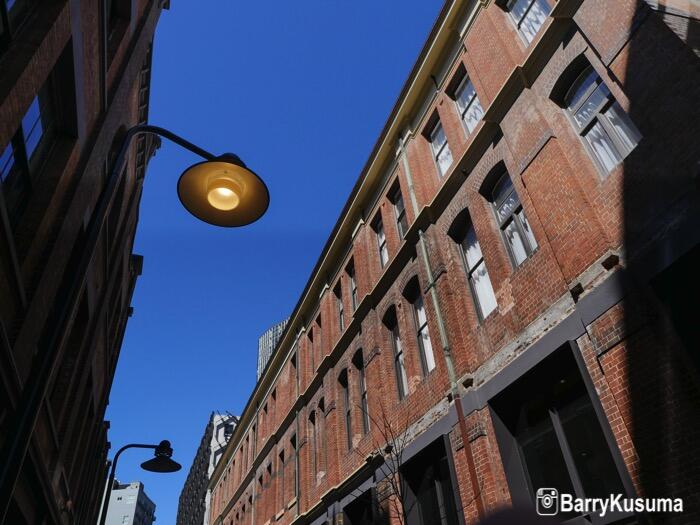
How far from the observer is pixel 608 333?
6523 mm

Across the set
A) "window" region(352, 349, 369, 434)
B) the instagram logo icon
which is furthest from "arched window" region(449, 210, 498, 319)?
"window" region(352, 349, 369, 434)

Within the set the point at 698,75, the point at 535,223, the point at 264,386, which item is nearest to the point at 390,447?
the point at 535,223

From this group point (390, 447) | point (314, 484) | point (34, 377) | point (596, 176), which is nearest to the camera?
point (34, 377)

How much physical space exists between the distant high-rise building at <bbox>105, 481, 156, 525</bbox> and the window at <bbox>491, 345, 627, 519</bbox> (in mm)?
110146

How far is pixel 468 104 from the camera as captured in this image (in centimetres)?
1225

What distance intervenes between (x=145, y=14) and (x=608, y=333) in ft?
43.1

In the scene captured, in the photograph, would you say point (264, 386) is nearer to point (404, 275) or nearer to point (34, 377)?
point (404, 275)

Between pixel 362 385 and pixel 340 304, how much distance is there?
430 centimetres

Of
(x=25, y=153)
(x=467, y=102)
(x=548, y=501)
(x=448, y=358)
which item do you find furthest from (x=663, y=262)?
(x=25, y=153)

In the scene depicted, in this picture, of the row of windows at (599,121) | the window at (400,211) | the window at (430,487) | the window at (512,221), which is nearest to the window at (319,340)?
the window at (400,211)

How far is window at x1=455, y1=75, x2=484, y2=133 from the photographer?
38.6 feet

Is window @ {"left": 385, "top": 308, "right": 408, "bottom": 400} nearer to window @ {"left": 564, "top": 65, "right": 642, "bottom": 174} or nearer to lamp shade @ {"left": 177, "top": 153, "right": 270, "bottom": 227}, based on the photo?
window @ {"left": 564, "top": 65, "right": 642, "bottom": 174}

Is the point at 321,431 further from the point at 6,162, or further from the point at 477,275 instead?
the point at 6,162

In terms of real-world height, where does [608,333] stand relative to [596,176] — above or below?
below
